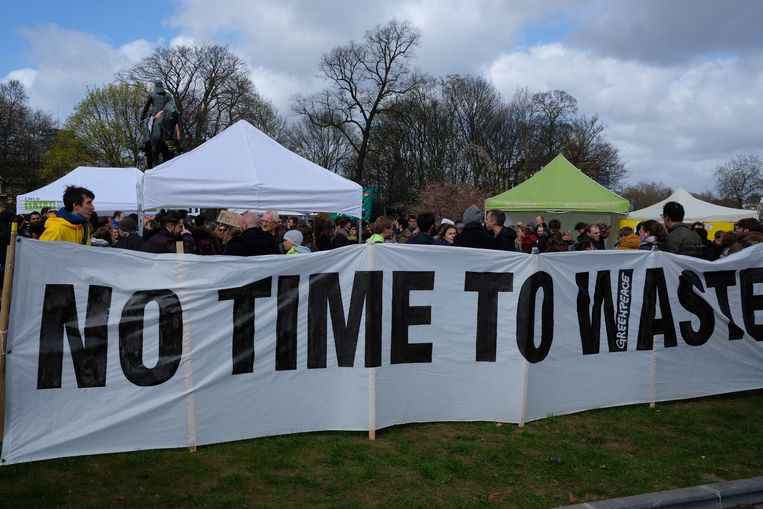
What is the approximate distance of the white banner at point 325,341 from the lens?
15.6 feet

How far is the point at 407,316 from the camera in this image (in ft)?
18.7

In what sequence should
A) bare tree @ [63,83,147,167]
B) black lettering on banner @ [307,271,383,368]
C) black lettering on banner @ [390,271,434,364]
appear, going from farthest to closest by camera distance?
bare tree @ [63,83,147,167], black lettering on banner @ [390,271,434,364], black lettering on banner @ [307,271,383,368]

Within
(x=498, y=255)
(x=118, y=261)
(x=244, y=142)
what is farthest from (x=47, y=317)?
(x=244, y=142)

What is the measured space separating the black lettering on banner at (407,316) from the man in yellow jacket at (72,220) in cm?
286

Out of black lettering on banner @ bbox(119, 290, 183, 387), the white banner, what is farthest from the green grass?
black lettering on banner @ bbox(119, 290, 183, 387)

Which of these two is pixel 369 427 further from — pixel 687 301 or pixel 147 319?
pixel 687 301

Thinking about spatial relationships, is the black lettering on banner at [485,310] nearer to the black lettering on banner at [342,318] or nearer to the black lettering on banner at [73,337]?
the black lettering on banner at [342,318]

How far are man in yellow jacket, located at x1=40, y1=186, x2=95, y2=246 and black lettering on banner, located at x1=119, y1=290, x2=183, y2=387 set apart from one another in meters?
1.14

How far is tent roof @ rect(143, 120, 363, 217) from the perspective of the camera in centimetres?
847

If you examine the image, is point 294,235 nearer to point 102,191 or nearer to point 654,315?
point 654,315

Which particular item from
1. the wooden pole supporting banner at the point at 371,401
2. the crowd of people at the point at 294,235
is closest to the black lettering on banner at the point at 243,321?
the crowd of people at the point at 294,235

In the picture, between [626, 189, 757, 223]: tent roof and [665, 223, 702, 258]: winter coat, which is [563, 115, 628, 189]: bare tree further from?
[665, 223, 702, 258]: winter coat

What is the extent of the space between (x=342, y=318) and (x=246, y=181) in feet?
12.8

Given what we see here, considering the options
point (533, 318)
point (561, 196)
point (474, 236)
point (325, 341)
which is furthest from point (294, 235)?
point (561, 196)
